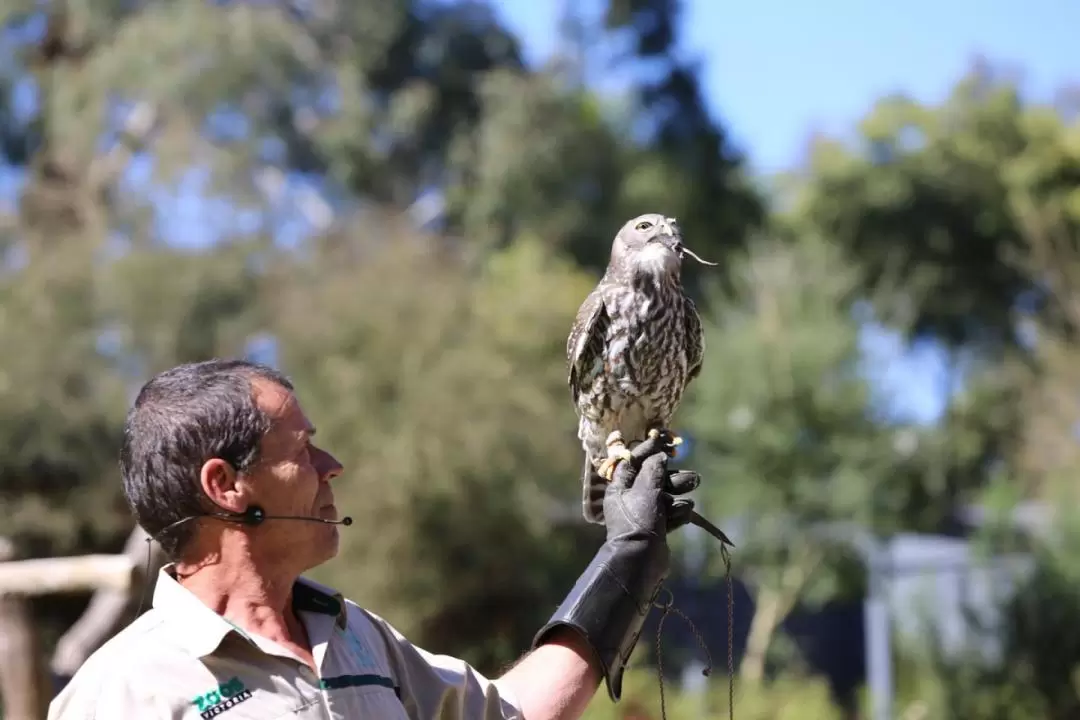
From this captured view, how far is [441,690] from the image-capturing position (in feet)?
7.00

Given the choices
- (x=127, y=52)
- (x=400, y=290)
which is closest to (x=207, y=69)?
(x=127, y=52)

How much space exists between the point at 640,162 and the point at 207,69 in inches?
226

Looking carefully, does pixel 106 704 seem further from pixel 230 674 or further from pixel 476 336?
pixel 476 336

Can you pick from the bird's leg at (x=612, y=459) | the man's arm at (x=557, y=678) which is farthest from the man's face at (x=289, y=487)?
the bird's leg at (x=612, y=459)

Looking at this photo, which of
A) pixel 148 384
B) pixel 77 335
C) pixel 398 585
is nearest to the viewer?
pixel 148 384

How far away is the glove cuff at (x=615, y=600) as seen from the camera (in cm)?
226

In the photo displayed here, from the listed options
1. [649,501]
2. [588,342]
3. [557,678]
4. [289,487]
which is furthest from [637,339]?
[289,487]

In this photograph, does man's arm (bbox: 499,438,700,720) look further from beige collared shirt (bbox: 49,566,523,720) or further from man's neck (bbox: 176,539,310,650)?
man's neck (bbox: 176,539,310,650)

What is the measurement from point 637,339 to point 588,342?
0.15 m

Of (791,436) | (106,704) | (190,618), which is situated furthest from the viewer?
(791,436)

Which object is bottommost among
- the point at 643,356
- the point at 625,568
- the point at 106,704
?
the point at 106,704

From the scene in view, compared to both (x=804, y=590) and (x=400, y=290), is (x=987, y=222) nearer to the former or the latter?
(x=804, y=590)

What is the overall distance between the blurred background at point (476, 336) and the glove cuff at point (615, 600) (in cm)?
609

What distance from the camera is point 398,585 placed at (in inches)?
412
